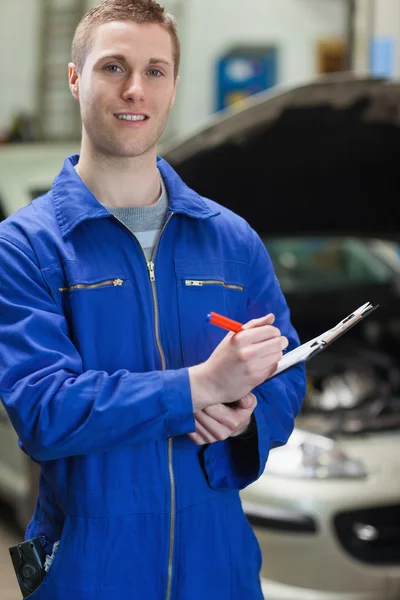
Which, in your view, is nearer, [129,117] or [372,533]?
[129,117]

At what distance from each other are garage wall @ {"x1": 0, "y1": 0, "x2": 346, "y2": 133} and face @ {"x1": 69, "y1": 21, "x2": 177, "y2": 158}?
848cm

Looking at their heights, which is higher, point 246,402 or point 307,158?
point 246,402

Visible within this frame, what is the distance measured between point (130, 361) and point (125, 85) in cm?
46

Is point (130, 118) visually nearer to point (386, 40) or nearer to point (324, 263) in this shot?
point (324, 263)

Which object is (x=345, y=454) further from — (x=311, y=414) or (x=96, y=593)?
(x=96, y=593)

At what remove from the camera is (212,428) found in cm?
177

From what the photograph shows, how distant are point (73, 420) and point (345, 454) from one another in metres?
Answer: 1.98

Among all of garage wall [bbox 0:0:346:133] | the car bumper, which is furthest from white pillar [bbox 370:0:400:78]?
the car bumper

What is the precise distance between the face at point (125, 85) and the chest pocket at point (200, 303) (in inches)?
8.9

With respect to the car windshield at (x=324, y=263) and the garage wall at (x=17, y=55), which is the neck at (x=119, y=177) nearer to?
the car windshield at (x=324, y=263)

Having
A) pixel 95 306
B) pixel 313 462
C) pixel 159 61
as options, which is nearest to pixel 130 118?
pixel 159 61

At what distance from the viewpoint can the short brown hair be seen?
180cm

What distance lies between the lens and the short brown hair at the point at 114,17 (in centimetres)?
180

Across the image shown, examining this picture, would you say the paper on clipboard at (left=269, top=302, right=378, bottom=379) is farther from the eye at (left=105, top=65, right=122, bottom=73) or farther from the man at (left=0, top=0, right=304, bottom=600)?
the eye at (left=105, top=65, right=122, bottom=73)
